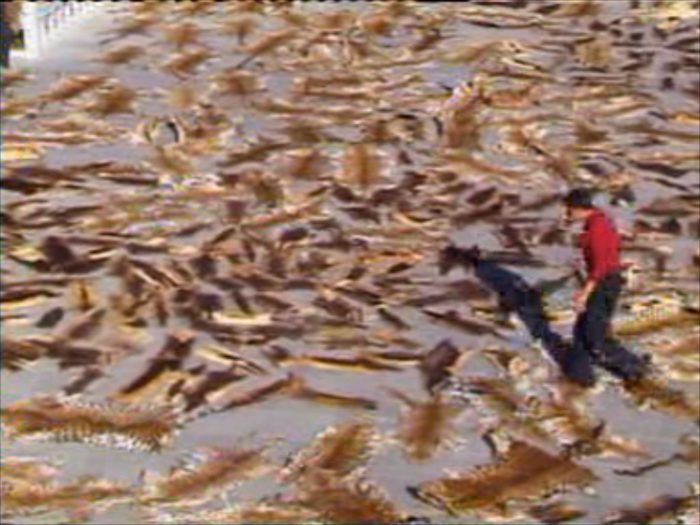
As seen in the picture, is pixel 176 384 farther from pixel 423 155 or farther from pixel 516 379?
pixel 423 155

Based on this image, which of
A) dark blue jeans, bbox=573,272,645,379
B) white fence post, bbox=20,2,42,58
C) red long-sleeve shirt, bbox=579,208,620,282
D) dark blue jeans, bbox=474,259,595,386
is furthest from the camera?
Answer: white fence post, bbox=20,2,42,58

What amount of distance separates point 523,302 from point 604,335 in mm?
1096

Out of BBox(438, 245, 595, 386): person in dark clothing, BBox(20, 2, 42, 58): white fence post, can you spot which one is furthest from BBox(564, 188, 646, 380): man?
BBox(20, 2, 42, 58): white fence post

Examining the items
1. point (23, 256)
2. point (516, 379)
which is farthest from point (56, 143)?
point (516, 379)

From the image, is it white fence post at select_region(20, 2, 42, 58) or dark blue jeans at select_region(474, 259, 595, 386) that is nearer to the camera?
dark blue jeans at select_region(474, 259, 595, 386)

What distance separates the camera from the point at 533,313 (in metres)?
9.91

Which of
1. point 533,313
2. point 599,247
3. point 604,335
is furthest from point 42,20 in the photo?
point 599,247

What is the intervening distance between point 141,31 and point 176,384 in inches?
296

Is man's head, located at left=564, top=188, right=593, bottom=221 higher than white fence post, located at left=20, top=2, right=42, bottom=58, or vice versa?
man's head, located at left=564, top=188, right=593, bottom=221

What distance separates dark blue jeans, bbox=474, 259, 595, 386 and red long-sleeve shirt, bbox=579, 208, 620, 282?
712 millimetres

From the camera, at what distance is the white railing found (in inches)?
584

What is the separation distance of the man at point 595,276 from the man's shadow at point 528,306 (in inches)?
2.9

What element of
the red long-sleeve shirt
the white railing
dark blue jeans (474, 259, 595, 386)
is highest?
the red long-sleeve shirt

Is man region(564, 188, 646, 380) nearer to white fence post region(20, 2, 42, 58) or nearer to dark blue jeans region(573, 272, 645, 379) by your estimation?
dark blue jeans region(573, 272, 645, 379)
